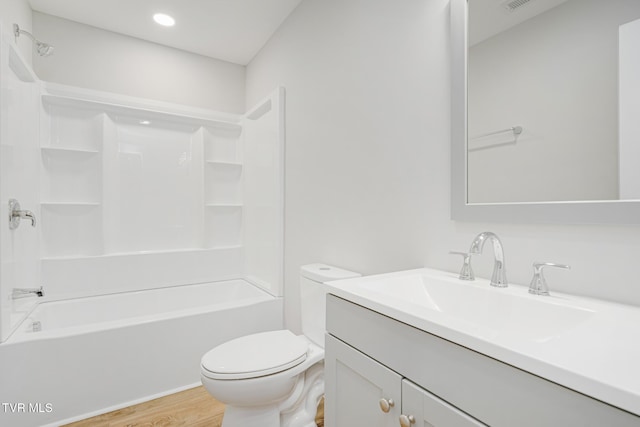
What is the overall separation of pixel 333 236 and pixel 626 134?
1.33 meters

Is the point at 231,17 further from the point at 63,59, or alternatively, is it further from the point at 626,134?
the point at 626,134

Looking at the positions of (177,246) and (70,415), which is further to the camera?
(177,246)

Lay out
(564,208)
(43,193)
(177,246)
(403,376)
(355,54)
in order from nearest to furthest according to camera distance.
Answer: (403,376) → (564,208) → (355,54) → (43,193) → (177,246)

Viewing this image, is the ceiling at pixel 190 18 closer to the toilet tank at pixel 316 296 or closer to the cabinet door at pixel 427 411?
the toilet tank at pixel 316 296

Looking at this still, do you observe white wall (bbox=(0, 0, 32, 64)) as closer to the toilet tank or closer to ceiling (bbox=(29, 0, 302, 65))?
ceiling (bbox=(29, 0, 302, 65))

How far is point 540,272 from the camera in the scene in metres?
0.89

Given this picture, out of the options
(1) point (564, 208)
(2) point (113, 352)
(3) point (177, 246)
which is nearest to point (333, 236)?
(1) point (564, 208)

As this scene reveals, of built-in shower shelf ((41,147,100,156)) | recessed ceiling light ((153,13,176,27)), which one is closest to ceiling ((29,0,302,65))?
recessed ceiling light ((153,13,176,27))

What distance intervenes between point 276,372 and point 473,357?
1028 millimetres

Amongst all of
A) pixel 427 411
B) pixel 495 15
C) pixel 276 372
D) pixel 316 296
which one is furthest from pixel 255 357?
pixel 495 15

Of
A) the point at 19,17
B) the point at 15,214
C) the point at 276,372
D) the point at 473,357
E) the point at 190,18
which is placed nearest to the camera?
the point at 473,357

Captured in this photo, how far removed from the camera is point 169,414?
A: 1.82 metres

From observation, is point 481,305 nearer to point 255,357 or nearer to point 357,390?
point 357,390

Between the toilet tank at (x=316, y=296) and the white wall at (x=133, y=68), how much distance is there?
2.16 meters
